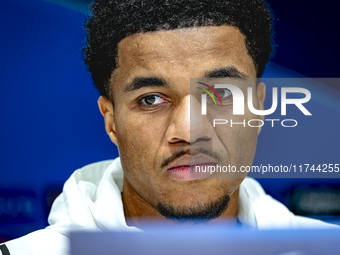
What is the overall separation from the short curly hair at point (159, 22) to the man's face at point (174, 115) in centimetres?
4

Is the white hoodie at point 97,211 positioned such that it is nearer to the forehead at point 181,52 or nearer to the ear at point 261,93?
the ear at point 261,93

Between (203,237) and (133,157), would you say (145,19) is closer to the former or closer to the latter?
(133,157)

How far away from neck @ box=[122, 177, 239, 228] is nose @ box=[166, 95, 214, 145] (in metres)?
0.36

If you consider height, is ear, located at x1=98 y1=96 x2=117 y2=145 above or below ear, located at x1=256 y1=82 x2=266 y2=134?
below

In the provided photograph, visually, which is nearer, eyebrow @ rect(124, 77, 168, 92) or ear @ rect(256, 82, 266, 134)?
eyebrow @ rect(124, 77, 168, 92)

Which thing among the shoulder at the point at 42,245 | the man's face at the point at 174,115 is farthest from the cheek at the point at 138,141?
the shoulder at the point at 42,245

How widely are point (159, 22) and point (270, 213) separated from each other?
109 centimetres

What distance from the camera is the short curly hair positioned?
1.30 metres

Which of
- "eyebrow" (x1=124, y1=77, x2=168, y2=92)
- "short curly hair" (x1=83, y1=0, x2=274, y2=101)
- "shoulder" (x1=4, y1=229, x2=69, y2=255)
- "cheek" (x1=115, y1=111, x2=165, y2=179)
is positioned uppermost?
"short curly hair" (x1=83, y1=0, x2=274, y2=101)

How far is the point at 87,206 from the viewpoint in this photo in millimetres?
1447

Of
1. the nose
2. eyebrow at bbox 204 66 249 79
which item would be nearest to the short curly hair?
eyebrow at bbox 204 66 249 79

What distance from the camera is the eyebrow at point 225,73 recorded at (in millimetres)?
1291

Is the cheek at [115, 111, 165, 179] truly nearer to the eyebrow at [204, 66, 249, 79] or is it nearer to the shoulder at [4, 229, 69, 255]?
the eyebrow at [204, 66, 249, 79]

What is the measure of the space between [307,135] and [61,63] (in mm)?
1333
